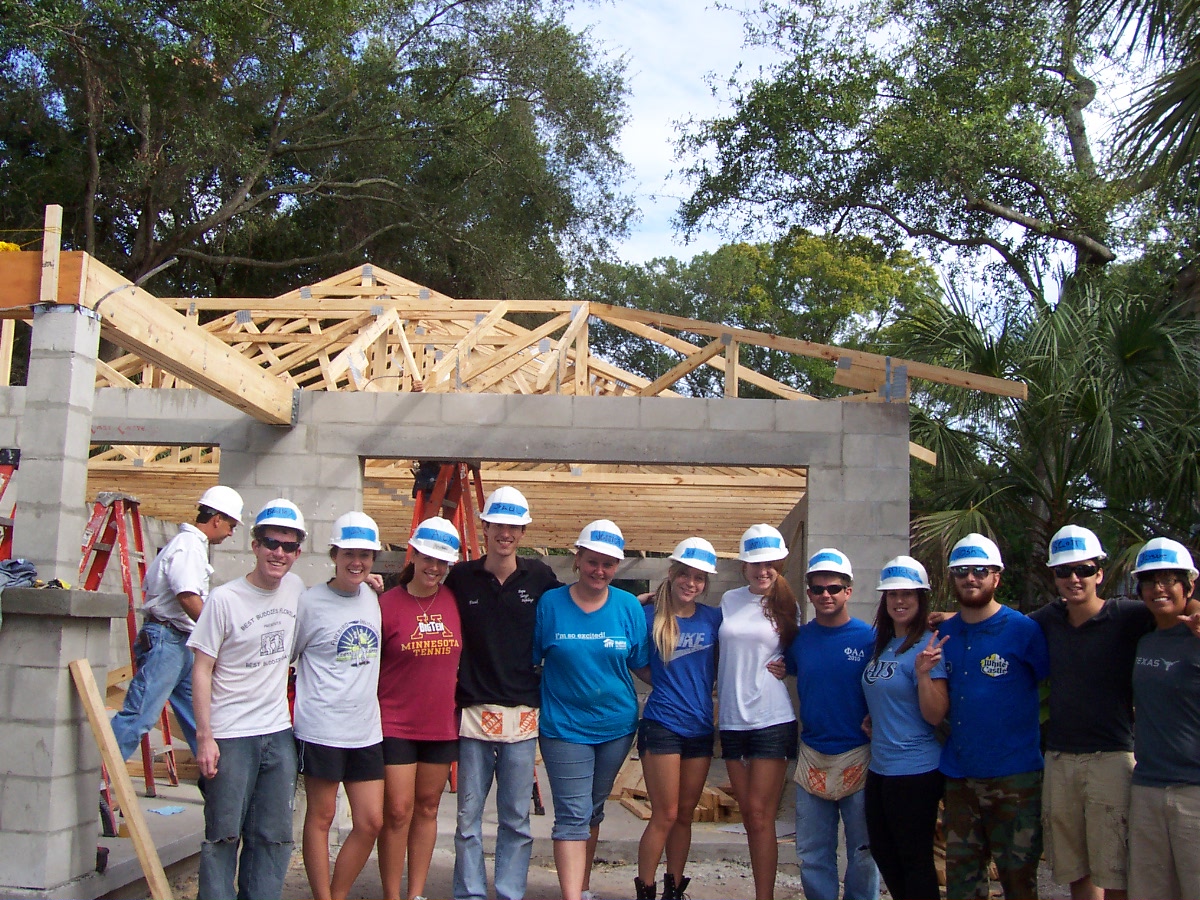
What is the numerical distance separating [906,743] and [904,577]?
692mm

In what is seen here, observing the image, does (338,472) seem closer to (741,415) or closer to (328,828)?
(741,415)

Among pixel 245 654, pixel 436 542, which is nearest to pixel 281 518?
pixel 245 654

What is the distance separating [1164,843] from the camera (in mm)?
4121

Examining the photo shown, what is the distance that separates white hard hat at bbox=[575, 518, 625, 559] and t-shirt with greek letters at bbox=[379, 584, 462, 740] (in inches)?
27.7

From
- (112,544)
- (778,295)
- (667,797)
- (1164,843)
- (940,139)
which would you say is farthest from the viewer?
(778,295)

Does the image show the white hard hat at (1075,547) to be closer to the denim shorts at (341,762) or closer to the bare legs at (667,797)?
the bare legs at (667,797)

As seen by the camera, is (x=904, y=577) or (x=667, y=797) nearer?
(x=904, y=577)

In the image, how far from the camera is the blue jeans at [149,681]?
19.8ft

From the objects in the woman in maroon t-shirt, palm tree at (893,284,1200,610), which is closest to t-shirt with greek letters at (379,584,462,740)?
the woman in maroon t-shirt

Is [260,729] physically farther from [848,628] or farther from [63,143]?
[63,143]

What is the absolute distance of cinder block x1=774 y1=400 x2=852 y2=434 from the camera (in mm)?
7543

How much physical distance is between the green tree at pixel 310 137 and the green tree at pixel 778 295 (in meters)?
3.37

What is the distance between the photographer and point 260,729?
4488 mm

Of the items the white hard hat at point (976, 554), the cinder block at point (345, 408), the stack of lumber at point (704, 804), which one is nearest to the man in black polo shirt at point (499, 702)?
the white hard hat at point (976, 554)
